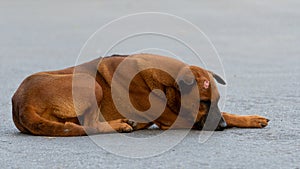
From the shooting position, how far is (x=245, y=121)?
718 cm

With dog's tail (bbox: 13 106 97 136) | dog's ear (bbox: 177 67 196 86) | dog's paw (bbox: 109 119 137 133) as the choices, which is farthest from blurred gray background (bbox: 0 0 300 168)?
dog's ear (bbox: 177 67 196 86)

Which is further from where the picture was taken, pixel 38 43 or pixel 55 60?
pixel 38 43

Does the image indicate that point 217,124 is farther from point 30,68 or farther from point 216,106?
point 30,68

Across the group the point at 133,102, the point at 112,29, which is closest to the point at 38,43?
the point at 112,29

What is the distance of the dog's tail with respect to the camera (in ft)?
21.8

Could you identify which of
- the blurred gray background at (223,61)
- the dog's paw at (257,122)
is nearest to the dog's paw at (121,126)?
the blurred gray background at (223,61)

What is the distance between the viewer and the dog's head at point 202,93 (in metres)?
6.78

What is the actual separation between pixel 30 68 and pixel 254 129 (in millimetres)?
5680

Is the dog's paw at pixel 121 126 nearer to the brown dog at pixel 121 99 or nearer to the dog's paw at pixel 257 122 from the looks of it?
the brown dog at pixel 121 99

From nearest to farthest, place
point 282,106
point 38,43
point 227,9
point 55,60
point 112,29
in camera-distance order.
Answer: point 282,106 → point 112,29 → point 55,60 → point 38,43 → point 227,9

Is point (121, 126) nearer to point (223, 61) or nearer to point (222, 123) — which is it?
point (222, 123)

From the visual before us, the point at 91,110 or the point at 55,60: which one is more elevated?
the point at 91,110

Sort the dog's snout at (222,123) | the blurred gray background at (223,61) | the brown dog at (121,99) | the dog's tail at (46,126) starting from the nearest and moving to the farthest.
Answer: the blurred gray background at (223,61) < the dog's tail at (46,126) < the brown dog at (121,99) < the dog's snout at (222,123)

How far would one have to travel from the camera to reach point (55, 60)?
13.0 metres
